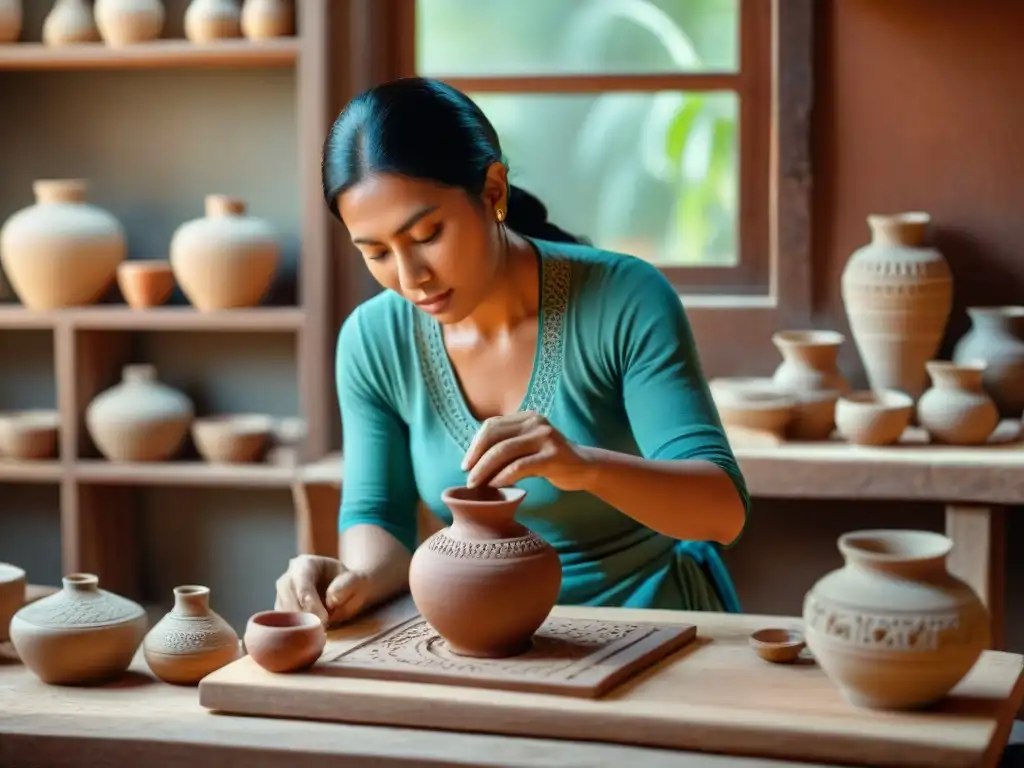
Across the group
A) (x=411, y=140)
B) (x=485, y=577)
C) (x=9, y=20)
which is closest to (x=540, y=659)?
(x=485, y=577)

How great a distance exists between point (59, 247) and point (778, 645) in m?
2.67

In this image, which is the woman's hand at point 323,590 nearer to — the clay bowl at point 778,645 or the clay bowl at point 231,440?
the clay bowl at point 778,645

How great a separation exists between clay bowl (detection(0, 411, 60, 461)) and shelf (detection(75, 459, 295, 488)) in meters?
0.15

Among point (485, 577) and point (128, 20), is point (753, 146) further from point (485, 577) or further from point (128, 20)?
point (485, 577)

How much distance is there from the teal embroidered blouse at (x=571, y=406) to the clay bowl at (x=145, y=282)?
5.46 feet

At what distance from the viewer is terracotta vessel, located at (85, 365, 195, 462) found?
158 inches

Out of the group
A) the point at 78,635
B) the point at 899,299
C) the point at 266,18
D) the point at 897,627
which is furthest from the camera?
the point at 266,18

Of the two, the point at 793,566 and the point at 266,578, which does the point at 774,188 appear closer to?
the point at 793,566

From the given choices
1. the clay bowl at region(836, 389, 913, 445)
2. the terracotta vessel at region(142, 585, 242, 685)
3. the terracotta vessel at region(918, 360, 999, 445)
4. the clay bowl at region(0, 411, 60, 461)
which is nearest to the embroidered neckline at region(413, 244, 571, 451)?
the terracotta vessel at region(142, 585, 242, 685)

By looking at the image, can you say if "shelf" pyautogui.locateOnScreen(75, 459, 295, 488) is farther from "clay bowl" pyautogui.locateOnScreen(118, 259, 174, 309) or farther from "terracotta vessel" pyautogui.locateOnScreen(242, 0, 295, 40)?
"terracotta vessel" pyautogui.locateOnScreen(242, 0, 295, 40)

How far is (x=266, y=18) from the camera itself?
12.7 ft

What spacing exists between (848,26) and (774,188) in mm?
442

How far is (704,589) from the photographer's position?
2557mm

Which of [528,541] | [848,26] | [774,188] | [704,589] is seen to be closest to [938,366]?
[774,188]
